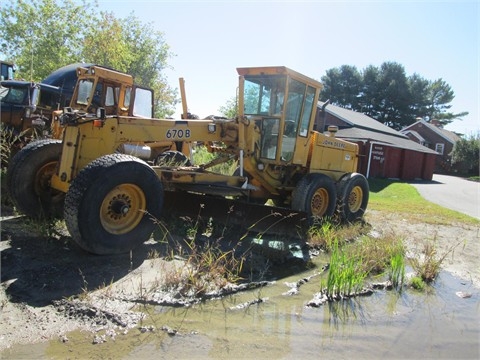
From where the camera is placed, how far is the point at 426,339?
404 cm

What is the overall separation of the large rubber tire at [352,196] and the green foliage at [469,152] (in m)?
42.5

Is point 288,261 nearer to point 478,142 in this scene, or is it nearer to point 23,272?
point 23,272

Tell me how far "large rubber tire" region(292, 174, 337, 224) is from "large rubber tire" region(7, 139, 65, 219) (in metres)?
4.00

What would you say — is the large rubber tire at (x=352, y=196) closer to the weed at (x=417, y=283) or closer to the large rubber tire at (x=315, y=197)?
the large rubber tire at (x=315, y=197)

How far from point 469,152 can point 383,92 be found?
17.4 meters

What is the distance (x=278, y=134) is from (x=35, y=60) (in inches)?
790

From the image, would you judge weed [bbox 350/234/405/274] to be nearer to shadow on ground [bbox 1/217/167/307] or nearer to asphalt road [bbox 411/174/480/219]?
shadow on ground [bbox 1/217/167/307]

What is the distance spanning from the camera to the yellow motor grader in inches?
197

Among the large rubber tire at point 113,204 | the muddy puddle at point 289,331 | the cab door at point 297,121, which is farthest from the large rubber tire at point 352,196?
the large rubber tire at point 113,204

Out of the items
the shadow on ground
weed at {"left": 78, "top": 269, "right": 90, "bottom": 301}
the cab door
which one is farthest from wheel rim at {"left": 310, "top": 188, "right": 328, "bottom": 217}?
weed at {"left": 78, "top": 269, "right": 90, "bottom": 301}

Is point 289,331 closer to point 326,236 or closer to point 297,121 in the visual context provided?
point 326,236

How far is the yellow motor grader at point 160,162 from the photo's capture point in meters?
5.00

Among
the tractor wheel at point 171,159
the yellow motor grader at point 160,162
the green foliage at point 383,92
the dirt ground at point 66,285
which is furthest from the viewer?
the green foliage at point 383,92

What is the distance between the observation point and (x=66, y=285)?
4203mm
